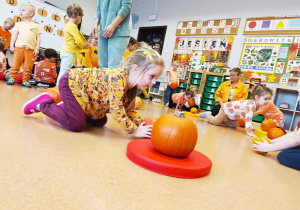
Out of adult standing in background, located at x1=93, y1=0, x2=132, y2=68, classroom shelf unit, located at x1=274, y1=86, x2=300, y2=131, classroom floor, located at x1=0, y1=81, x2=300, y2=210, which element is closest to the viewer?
classroom floor, located at x1=0, y1=81, x2=300, y2=210

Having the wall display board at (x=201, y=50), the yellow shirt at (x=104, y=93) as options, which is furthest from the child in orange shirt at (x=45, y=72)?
the wall display board at (x=201, y=50)

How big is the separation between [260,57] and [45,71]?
15.3 ft

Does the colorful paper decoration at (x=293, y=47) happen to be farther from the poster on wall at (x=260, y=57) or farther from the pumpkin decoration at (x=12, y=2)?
the pumpkin decoration at (x=12, y=2)

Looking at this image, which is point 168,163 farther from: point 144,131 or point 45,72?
point 45,72

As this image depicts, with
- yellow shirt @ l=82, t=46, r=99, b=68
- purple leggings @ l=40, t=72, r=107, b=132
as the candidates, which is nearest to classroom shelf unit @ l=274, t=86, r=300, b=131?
yellow shirt @ l=82, t=46, r=99, b=68

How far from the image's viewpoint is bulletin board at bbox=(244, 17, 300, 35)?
4.75 meters

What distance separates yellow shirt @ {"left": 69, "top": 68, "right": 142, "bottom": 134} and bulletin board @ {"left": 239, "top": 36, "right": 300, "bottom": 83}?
456 centimetres

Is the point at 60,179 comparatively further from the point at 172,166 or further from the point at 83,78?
the point at 83,78

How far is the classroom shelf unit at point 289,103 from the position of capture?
180 inches

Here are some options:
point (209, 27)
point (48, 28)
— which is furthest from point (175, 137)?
point (48, 28)

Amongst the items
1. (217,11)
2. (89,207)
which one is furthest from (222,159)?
(217,11)

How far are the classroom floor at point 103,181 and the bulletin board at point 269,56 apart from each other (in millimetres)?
4310

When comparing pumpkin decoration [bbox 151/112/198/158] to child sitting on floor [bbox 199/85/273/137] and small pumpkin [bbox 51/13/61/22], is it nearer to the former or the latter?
child sitting on floor [bbox 199/85/273/137]

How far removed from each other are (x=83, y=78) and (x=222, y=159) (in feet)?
3.28
